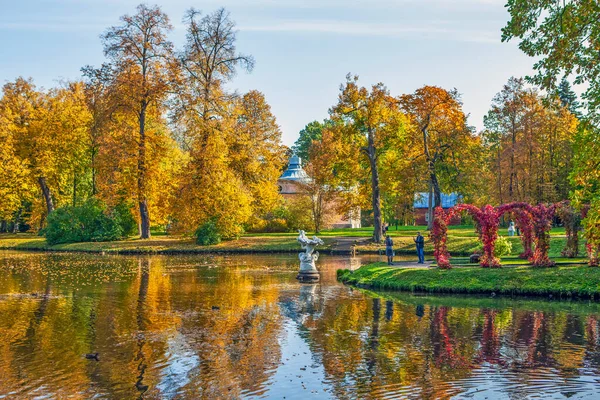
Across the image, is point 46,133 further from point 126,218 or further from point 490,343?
point 490,343

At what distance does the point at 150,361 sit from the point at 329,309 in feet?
28.1

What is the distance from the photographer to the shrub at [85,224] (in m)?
A: 57.2

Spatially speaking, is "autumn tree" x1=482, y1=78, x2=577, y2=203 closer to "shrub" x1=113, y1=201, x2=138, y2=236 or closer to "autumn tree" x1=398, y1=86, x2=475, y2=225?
"autumn tree" x1=398, y1=86, x2=475, y2=225

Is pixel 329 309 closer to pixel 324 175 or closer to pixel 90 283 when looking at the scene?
pixel 90 283

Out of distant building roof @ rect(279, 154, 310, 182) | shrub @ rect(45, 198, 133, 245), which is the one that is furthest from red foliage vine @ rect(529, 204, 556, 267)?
distant building roof @ rect(279, 154, 310, 182)

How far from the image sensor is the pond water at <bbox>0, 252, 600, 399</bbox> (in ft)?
43.1

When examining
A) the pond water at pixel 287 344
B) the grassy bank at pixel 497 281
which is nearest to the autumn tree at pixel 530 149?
the grassy bank at pixel 497 281

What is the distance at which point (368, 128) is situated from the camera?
52.2 m

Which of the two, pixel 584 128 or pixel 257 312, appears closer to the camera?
pixel 584 128

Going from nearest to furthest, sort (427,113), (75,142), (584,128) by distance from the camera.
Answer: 1. (584,128)
2. (427,113)
3. (75,142)

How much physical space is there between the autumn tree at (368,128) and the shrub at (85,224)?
20085 mm

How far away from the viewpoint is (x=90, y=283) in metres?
30.8

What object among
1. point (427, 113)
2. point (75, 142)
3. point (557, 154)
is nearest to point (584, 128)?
point (427, 113)

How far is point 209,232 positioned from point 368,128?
15.0 m
